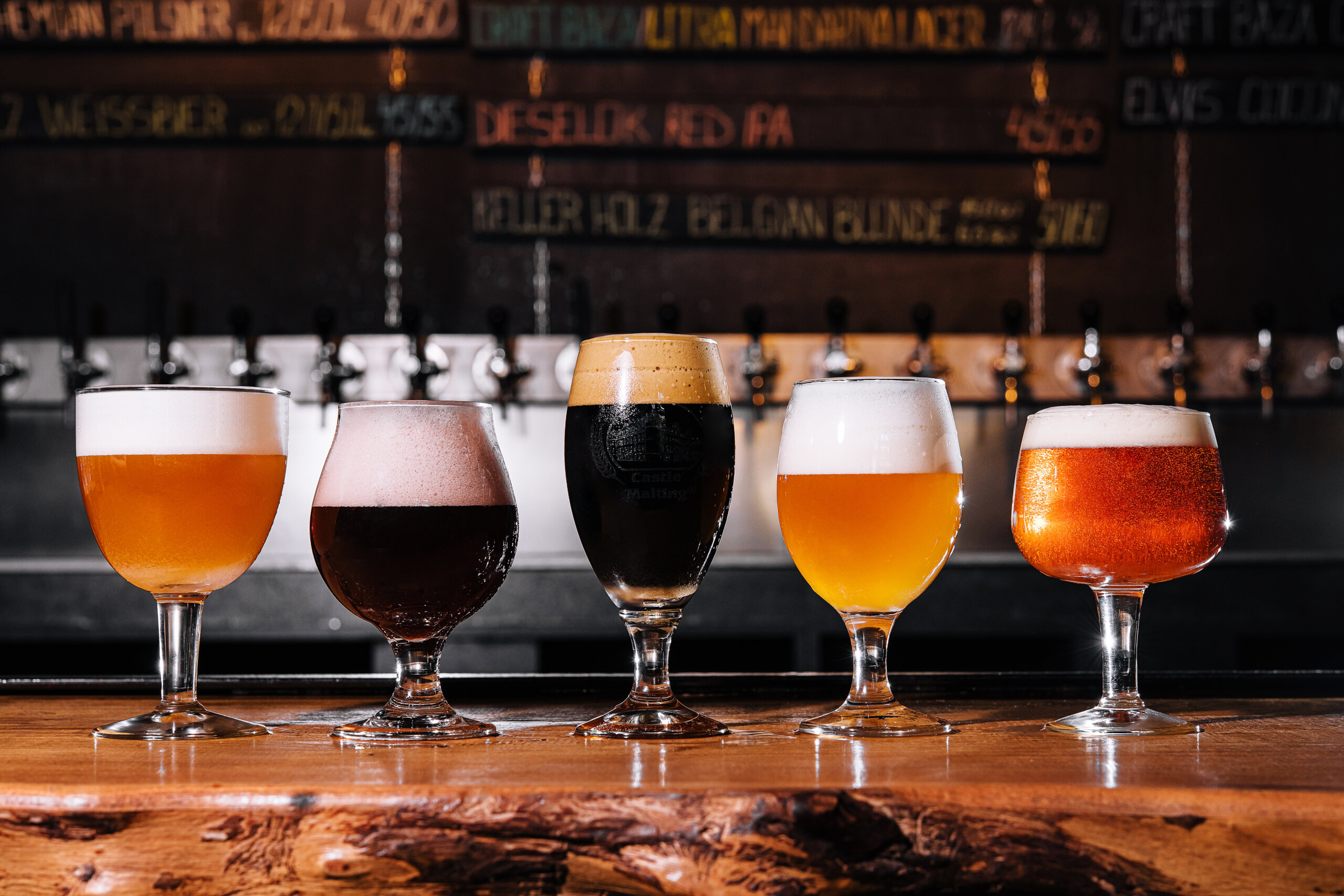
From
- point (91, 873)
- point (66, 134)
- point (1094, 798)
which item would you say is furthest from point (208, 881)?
point (66, 134)

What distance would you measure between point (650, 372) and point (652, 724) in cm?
20

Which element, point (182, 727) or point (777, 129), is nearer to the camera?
point (182, 727)

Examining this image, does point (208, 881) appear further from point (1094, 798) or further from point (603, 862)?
point (1094, 798)

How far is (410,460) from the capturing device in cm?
70

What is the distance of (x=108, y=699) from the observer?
85cm

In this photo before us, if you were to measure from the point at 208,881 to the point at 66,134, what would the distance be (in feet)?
9.99

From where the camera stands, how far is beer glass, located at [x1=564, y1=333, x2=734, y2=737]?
0.70 m

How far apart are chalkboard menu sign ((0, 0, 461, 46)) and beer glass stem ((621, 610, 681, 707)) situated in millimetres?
2713

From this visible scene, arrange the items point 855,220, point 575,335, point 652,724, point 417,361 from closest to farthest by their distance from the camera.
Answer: point 652,724, point 417,361, point 575,335, point 855,220

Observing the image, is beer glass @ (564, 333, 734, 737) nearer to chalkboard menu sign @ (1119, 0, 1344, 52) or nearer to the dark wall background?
the dark wall background

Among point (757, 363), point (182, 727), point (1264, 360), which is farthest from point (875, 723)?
point (1264, 360)

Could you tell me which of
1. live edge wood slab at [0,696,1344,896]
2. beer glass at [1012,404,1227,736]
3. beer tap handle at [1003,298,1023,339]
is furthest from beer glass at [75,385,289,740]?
beer tap handle at [1003,298,1023,339]

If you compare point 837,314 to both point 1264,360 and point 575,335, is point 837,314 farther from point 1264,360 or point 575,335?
point 1264,360

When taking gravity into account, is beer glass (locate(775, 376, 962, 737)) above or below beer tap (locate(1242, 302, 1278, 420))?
below
